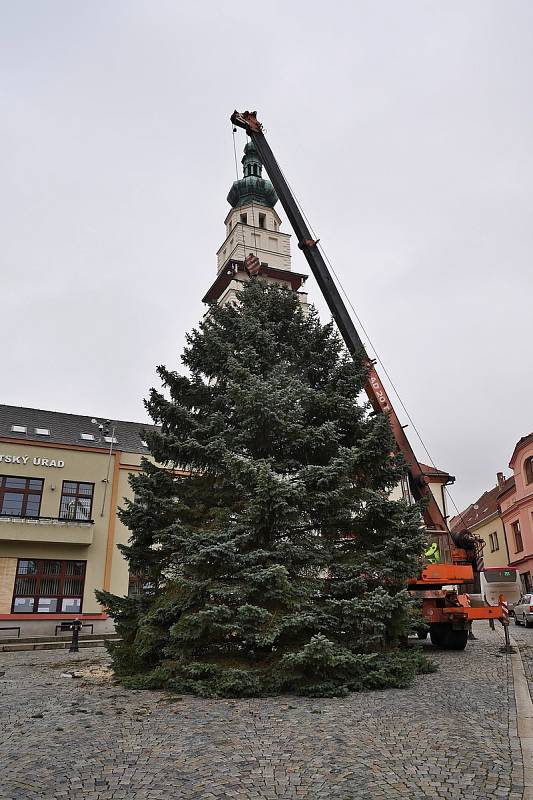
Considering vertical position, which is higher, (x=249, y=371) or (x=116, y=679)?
(x=249, y=371)

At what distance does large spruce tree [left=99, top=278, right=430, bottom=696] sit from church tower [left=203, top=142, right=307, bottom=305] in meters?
35.5

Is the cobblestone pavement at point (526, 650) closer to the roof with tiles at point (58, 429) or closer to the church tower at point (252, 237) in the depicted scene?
the roof with tiles at point (58, 429)

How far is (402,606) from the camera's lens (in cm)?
954

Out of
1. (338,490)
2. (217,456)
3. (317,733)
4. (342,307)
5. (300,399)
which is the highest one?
(342,307)

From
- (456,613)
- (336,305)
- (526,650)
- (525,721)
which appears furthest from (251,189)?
(525,721)

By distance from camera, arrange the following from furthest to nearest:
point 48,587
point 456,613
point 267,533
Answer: point 48,587
point 456,613
point 267,533

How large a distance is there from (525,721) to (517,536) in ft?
128

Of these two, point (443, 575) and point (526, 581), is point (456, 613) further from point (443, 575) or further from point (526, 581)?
point (526, 581)

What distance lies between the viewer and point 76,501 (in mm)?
24906

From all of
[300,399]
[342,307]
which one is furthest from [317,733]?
[342,307]

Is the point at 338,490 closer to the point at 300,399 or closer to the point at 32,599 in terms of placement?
the point at 300,399

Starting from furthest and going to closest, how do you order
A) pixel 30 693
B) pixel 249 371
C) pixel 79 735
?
pixel 249 371 → pixel 30 693 → pixel 79 735

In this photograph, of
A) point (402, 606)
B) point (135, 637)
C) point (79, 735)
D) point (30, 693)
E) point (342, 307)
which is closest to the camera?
point (79, 735)

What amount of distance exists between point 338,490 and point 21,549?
58.1 feet
